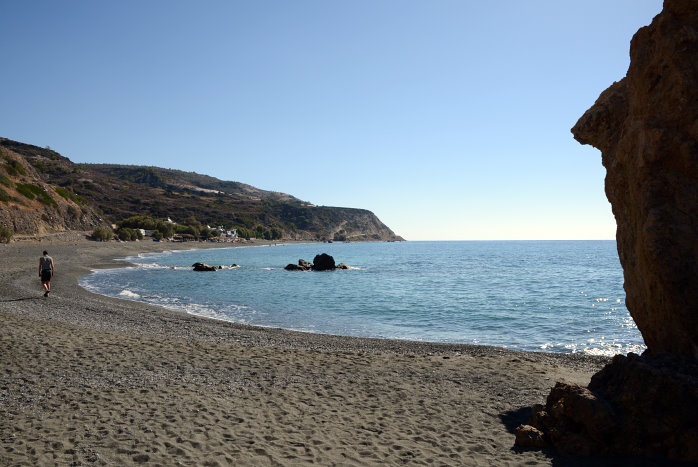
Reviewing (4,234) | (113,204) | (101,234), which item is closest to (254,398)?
(4,234)

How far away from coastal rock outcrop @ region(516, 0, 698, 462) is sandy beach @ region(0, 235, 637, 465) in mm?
560

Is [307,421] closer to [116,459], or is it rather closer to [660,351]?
[116,459]

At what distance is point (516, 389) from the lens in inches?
356

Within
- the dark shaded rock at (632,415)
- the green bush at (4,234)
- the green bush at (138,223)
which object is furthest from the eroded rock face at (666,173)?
the green bush at (138,223)

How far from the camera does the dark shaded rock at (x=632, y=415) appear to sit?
5.67 m

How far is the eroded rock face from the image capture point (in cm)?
645

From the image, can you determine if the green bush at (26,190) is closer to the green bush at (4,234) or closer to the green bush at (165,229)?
the green bush at (4,234)

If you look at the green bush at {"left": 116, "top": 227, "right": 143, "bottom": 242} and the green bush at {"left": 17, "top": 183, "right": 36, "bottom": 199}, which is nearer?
the green bush at {"left": 17, "top": 183, "right": 36, "bottom": 199}

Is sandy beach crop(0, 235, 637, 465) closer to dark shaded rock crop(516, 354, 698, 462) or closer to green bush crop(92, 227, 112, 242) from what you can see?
dark shaded rock crop(516, 354, 698, 462)

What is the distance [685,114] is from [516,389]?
5905 mm

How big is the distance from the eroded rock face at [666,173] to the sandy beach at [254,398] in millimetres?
2594

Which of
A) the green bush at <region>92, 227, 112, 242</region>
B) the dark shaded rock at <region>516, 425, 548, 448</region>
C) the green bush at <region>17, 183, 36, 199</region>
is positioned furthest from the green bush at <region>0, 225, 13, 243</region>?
the dark shaded rock at <region>516, 425, 548, 448</region>

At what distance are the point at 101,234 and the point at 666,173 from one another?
3143 inches

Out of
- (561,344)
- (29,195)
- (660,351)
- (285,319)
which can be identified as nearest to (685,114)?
(660,351)
